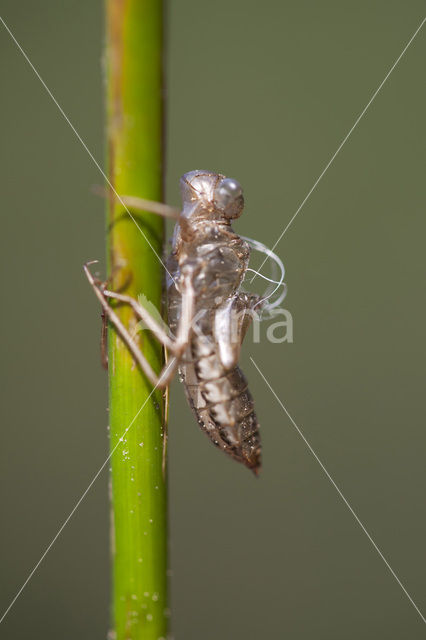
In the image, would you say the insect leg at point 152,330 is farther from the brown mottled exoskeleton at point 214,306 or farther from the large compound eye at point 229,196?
the large compound eye at point 229,196

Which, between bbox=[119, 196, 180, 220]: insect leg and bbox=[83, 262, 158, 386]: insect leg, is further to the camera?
bbox=[83, 262, 158, 386]: insect leg

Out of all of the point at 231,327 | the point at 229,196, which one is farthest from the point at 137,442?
the point at 229,196

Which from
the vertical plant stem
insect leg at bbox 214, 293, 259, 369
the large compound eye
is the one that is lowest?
the vertical plant stem

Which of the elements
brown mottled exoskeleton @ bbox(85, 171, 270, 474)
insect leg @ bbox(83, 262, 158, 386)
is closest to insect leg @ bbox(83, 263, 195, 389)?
insect leg @ bbox(83, 262, 158, 386)

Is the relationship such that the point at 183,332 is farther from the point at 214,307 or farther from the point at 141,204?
the point at 141,204

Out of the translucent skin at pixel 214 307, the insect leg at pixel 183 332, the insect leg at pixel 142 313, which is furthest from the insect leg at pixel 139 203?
the translucent skin at pixel 214 307

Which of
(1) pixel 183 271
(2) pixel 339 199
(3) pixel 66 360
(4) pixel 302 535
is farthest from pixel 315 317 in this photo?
(1) pixel 183 271

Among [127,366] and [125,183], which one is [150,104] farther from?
[127,366]

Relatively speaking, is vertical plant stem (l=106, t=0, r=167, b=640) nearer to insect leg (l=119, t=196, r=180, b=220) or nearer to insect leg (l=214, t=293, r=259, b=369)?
insect leg (l=119, t=196, r=180, b=220)

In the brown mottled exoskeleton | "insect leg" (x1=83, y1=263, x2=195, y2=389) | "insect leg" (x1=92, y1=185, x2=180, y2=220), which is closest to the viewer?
"insect leg" (x1=92, y1=185, x2=180, y2=220)
